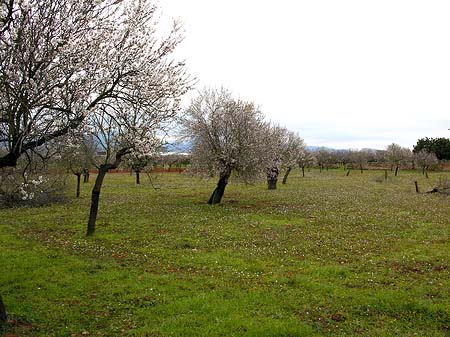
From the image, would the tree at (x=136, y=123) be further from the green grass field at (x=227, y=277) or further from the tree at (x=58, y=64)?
the green grass field at (x=227, y=277)

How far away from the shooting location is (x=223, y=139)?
2797 centimetres

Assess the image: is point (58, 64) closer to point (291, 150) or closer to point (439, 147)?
point (291, 150)

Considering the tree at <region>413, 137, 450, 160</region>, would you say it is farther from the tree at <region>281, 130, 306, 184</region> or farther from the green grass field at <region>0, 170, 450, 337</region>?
the green grass field at <region>0, 170, 450, 337</region>

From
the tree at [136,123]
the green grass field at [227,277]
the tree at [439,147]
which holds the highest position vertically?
the tree at [439,147]

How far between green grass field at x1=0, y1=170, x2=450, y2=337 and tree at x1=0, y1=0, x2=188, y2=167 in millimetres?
4030

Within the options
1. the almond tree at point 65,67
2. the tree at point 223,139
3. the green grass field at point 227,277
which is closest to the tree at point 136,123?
the almond tree at point 65,67

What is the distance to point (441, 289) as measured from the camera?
405 inches

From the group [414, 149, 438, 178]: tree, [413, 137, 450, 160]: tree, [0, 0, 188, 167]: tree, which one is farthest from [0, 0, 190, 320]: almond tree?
[413, 137, 450, 160]: tree

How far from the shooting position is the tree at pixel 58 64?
24.3 feet

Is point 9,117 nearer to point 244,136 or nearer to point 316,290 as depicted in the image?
point 316,290

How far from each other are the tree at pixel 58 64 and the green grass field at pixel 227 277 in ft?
13.2

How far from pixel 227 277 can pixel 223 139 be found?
17491 mm

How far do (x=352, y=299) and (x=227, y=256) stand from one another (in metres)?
5.08

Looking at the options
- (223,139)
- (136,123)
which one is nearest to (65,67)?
(136,123)
